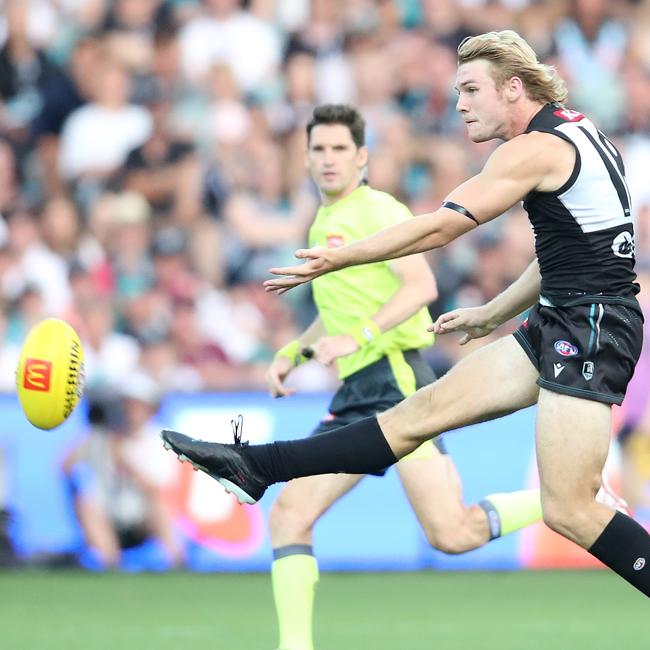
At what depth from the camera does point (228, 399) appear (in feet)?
35.0

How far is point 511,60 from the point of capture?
5.54 metres

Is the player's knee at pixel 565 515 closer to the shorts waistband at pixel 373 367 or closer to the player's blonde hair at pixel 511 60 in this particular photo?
the player's blonde hair at pixel 511 60

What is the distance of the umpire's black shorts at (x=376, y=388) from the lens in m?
6.96

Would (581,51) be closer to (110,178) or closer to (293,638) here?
(110,178)

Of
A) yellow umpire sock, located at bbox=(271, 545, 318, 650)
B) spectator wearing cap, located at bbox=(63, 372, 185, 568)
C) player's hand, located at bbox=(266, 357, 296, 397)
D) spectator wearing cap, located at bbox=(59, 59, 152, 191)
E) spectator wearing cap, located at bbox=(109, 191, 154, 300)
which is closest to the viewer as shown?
yellow umpire sock, located at bbox=(271, 545, 318, 650)

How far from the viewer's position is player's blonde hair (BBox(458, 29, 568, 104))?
18.2 ft

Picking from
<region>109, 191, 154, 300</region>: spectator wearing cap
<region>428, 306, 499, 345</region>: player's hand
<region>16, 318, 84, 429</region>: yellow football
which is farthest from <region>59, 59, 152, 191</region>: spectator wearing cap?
<region>428, 306, 499, 345</region>: player's hand

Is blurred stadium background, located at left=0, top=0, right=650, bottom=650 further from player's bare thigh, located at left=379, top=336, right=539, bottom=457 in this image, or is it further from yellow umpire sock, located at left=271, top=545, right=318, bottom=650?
player's bare thigh, located at left=379, top=336, right=539, bottom=457

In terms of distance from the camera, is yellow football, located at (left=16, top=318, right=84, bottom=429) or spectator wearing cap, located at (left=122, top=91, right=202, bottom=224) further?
spectator wearing cap, located at (left=122, top=91, right=202, bottom=224)

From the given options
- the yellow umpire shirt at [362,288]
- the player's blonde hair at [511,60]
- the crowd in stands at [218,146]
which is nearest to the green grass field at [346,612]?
the yellow umpire shirt at [362,288]

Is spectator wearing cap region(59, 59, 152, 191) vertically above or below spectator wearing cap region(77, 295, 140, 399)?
above

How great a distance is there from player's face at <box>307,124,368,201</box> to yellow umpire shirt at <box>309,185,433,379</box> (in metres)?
0.10

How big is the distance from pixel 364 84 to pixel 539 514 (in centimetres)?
697

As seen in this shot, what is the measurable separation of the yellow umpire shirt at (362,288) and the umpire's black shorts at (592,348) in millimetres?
1536
